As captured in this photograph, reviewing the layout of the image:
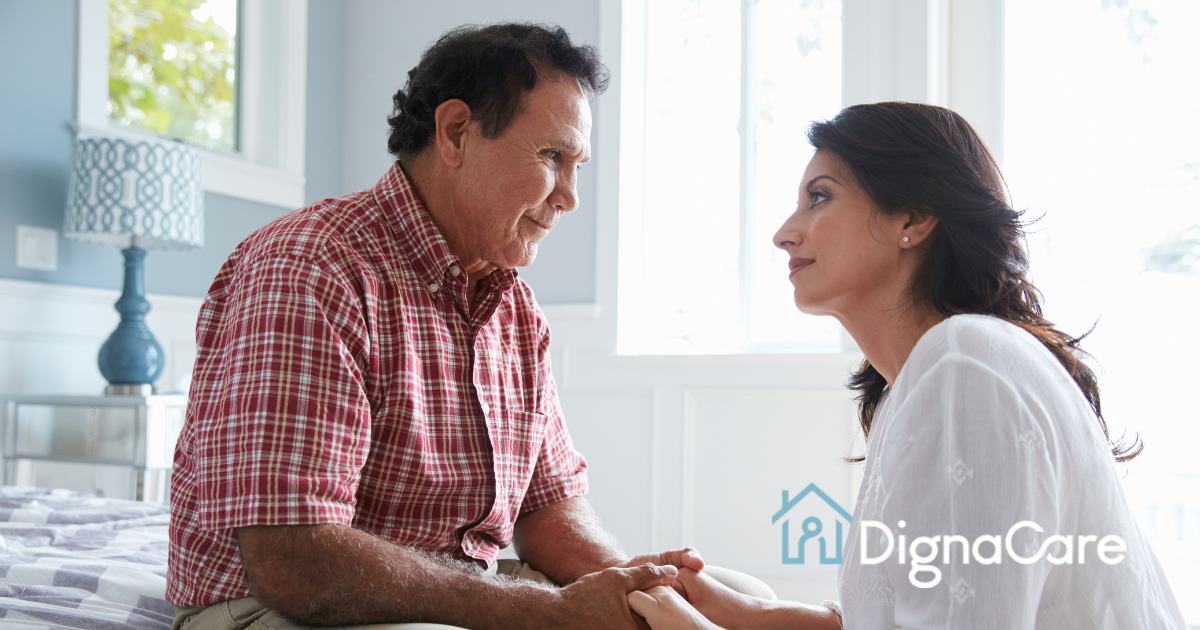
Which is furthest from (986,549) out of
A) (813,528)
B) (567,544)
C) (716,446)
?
(716,446)

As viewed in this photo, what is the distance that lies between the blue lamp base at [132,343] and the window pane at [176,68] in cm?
55

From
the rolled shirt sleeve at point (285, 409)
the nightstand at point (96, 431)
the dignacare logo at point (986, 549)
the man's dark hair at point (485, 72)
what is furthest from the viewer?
the nightstand at point (96, 431)

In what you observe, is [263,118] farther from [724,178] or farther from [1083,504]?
[1083,504]

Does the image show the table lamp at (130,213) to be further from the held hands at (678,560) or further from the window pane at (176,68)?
the held hands at (678,560)

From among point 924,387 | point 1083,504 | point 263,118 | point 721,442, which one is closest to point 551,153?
point 924,387

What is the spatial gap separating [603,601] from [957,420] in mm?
495

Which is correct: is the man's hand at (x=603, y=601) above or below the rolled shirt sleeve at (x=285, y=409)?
below

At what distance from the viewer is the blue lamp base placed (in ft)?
8.38

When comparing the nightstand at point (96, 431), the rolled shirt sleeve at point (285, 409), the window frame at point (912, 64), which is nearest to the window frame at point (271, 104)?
the nightstand at point (96, 431)

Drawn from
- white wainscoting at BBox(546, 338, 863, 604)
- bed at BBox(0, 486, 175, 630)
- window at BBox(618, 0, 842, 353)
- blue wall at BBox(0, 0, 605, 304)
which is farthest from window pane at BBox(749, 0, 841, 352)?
bed at BBox(0, 486, 175, 630)

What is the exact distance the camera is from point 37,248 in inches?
104

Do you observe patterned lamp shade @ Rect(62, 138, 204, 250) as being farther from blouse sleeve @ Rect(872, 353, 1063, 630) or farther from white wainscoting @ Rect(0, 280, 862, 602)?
blouse sleeve @ Rect(872, 353, 1063, 630)

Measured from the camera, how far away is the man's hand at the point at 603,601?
1.05 m

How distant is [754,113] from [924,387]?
2.58m
